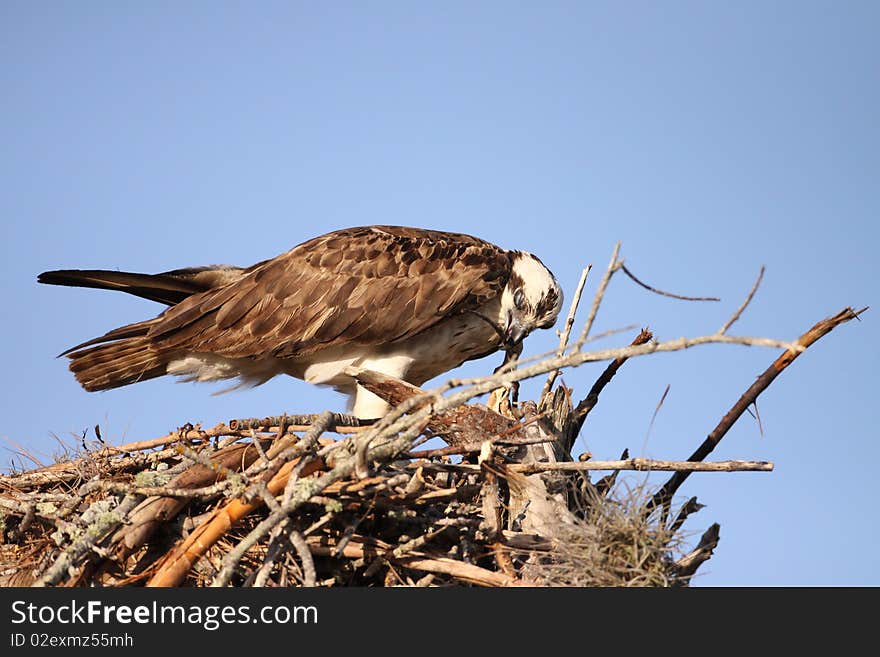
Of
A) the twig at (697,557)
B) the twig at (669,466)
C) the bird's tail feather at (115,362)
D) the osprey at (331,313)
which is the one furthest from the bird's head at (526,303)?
the twig at (697,557)

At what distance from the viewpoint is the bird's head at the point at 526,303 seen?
682 centimetres

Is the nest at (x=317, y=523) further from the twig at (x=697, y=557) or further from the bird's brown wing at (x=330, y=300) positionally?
the bird's brown wing at (x=330, y=300)

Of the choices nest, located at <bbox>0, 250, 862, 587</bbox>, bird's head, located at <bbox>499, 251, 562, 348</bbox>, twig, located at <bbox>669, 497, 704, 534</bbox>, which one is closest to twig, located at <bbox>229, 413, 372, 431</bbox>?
nest, located at <bbox>0, 250, 862, 587</bbox>

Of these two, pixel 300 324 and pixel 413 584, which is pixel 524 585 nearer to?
pixel 413 584

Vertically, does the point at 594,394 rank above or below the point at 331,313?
below

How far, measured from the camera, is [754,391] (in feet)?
15.3

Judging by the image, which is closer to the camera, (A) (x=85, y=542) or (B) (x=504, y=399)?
(A) (x=85, y=542)

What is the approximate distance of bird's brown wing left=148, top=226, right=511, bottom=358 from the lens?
21.0ft

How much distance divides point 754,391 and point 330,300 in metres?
2.92

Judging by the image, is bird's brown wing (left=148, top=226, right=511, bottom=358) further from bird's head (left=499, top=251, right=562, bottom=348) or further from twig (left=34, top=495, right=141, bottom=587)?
twig (left=34, top=495, right=141, bottom=587)

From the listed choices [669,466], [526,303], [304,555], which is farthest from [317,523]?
[526,303]

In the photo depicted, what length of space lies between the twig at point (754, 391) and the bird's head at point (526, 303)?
2.25 meters

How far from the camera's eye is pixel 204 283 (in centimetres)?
675

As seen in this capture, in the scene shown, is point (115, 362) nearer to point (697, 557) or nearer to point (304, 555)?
point (304, 555)
